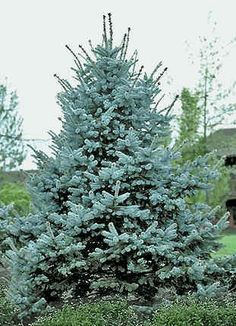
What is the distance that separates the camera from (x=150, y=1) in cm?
1281

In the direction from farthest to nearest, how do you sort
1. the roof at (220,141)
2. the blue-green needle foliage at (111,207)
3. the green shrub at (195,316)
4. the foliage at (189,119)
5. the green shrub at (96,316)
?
the roof at (220,141), the foliage at (189,119), the blue-green needle foliage at (111,207), the green shrub at (96,316), the green shrub at (195,316)

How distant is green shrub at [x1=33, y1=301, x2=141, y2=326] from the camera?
5699mm

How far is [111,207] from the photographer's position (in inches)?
268

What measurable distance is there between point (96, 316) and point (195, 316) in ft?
2.75

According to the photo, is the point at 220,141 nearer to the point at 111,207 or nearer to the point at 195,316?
the point at 111,207

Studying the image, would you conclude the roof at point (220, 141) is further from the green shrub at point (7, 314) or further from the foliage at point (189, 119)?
the green shrub at point (7, 314)

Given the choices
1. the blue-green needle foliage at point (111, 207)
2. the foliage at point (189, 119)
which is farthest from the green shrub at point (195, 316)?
the foliage at point (189, 119)

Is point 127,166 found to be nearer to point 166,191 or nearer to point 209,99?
point 166,191

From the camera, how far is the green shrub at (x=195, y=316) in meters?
5.58

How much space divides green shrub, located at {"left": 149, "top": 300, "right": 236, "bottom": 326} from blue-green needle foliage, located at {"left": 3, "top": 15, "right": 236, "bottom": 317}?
0.86 meters

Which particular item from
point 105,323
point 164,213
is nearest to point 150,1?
point 164,213

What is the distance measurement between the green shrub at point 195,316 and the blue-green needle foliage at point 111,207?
0.86 metres

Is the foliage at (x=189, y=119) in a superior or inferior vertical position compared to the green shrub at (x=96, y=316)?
superior

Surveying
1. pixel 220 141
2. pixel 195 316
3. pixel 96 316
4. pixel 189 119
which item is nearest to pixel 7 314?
pixel 96 316
